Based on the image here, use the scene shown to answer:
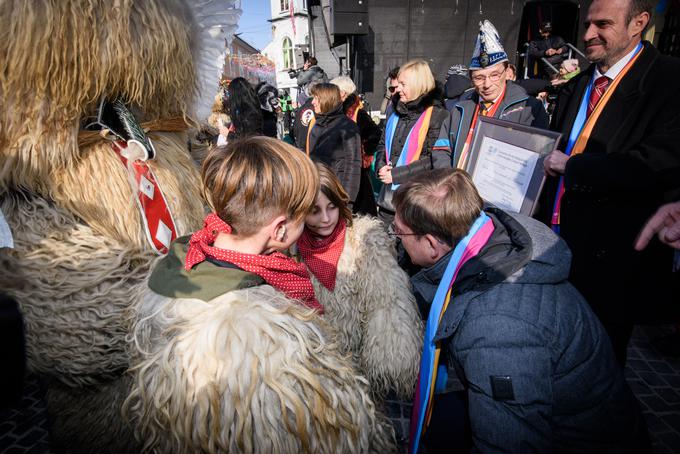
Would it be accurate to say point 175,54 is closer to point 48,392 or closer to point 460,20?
point 48,392

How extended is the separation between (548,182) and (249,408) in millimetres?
2080

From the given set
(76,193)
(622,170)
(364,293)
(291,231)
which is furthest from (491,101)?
(76,193)

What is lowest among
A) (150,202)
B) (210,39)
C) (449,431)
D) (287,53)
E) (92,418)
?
(449,431)

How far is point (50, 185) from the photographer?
1257 millimetres

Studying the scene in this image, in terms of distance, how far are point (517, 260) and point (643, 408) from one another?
214cm

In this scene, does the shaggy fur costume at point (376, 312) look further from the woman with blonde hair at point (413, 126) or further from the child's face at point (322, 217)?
the woman with blonde hair at point (413, 126)

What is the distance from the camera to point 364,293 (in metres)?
1.94

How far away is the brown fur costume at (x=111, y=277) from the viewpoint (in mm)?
921

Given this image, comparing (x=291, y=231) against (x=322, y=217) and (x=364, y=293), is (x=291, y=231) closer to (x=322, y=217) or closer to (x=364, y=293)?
(x=322, y=217)

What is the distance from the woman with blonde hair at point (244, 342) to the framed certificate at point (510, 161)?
3.70 ft

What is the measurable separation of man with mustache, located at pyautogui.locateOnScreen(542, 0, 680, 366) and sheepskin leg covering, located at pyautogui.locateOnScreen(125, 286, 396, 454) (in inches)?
56.8

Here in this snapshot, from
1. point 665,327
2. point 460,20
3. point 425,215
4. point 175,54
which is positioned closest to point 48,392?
point 175,54

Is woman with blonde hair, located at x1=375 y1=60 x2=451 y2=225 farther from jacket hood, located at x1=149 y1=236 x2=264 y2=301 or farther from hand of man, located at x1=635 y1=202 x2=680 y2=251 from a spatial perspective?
jacket hood, located at x1=149 y1=236 x2=264 y2=301

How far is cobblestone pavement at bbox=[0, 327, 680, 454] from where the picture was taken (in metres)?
2.36
